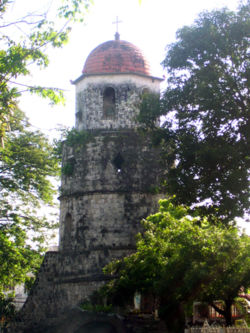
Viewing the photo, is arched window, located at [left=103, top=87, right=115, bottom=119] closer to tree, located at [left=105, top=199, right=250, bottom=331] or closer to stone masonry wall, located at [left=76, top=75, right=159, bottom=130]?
stone masonry wall, located at [left=76, top=75, right=159, bottom=130]

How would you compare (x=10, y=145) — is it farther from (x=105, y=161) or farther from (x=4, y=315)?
(x=4, y=315)

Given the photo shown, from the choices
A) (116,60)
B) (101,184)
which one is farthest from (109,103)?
(101,184)

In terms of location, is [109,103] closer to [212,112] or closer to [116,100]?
[116,100]

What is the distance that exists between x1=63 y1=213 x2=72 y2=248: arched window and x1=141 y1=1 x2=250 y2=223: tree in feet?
31.0

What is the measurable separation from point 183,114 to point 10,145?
9.60m

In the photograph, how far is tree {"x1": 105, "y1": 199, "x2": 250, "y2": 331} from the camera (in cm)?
1522

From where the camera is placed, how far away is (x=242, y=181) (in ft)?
39.9

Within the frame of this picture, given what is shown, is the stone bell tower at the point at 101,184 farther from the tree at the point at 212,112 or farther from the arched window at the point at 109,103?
the tree at the point at 212,112

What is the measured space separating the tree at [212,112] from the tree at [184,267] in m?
1.17

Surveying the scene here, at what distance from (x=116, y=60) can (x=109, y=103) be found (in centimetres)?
182

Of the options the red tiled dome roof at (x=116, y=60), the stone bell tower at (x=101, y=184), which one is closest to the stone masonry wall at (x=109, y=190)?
the stone bell tower at (x=101, y=184)

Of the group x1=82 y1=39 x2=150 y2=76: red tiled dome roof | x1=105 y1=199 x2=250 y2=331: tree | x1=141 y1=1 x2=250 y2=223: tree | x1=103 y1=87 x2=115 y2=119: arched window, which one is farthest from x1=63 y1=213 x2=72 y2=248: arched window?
x1=141 y1=1 x2=250 y2=223: tree

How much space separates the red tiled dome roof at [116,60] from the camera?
75.3 ft

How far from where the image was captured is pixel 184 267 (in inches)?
621
